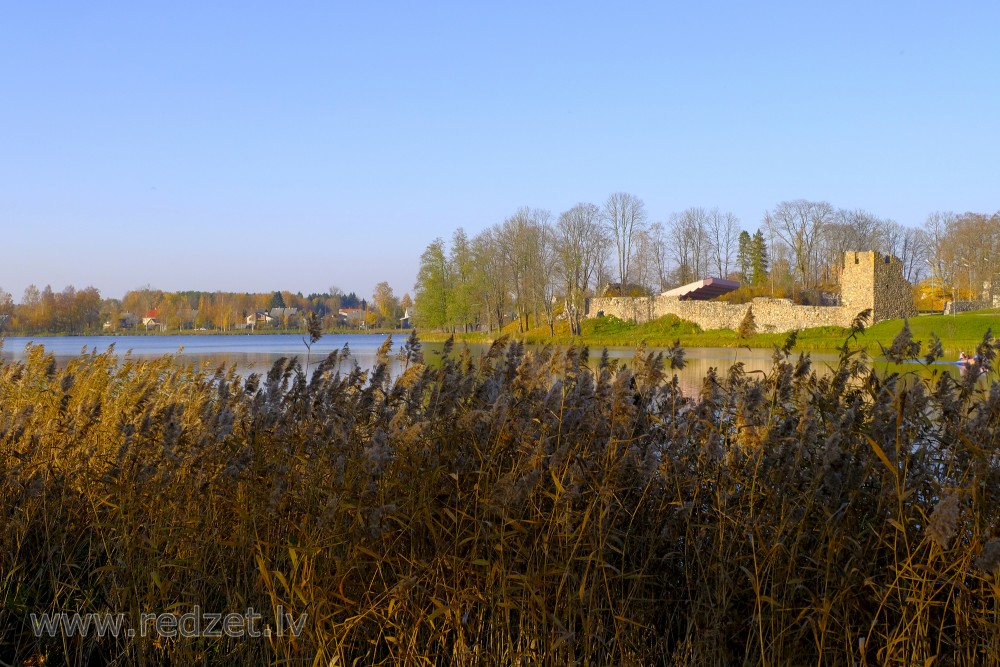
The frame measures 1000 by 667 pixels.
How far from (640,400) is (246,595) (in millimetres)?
1905

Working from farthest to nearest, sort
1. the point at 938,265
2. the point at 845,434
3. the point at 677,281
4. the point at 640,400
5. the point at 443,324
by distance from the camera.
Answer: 1. the point at 677,281
2. the point at 443,324
3. the point at 938,265
4. the point at 640,400
5. the point at 845,434

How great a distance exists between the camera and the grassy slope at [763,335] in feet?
93.3

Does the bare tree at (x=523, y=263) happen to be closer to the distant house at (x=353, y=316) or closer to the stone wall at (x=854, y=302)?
the stone wall at (x=854, y=302)

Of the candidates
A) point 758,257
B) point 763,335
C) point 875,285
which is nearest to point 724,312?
point 763,335

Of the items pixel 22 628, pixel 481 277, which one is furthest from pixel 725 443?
pixel 481 277

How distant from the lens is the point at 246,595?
2.99 meters

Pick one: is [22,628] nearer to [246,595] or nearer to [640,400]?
[246,595]

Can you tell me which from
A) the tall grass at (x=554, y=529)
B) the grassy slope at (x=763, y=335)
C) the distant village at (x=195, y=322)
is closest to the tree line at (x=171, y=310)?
the distant village at (x=195, y=322)

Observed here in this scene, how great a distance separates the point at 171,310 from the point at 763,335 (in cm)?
10858

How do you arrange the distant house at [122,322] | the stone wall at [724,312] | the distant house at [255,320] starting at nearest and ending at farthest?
the stone wall at [724,312] < the distant house at [122,322] < the distant house at [255,320]

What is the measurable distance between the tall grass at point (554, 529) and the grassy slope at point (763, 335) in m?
15.1

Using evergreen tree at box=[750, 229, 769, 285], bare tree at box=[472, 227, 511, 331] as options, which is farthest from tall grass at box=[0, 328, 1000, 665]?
evergreen tree at box=[750, 229, 769, 285]

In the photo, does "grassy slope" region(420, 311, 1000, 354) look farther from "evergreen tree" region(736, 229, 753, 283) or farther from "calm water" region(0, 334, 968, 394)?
"evergreen tree" region(736, 229, 753, 283)

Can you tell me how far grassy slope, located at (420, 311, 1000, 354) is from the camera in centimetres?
2844
